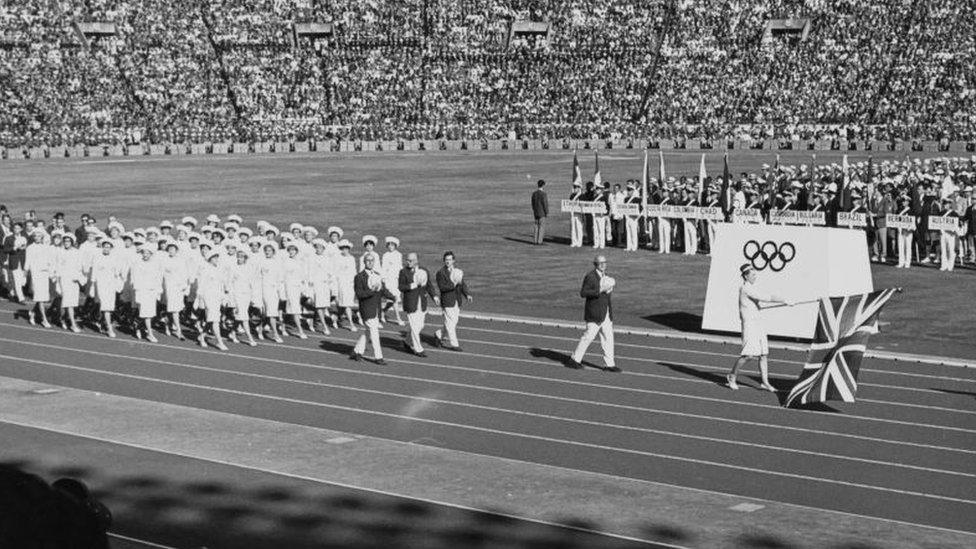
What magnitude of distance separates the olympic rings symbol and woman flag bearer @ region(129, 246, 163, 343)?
897cm

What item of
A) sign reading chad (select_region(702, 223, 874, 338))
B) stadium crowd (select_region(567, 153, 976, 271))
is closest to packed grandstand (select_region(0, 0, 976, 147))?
stadium crowd (select_region(567, 153, 976, 271))

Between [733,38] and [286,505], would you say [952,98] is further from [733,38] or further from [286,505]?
[286,505]

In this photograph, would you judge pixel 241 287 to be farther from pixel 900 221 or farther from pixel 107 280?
pixel 900 221

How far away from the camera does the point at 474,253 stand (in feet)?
104

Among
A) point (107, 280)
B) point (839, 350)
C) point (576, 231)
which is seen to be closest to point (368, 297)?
point (107, 280)

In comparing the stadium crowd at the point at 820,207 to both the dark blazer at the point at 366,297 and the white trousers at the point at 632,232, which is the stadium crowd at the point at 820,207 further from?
the dark blazer at the point at 366,297

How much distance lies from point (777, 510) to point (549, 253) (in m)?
20.3

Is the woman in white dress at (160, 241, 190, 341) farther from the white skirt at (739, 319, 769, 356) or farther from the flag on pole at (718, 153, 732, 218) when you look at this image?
the flag on pole at (718, 153, 732, 218)

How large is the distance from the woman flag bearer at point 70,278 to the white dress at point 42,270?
0.44 m

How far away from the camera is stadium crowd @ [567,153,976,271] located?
28.2 meters

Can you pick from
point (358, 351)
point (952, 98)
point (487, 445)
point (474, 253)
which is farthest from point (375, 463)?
point (952, 98)

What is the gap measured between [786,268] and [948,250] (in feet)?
24.8

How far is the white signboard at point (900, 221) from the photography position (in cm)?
2814

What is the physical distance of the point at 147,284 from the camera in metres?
21.7
